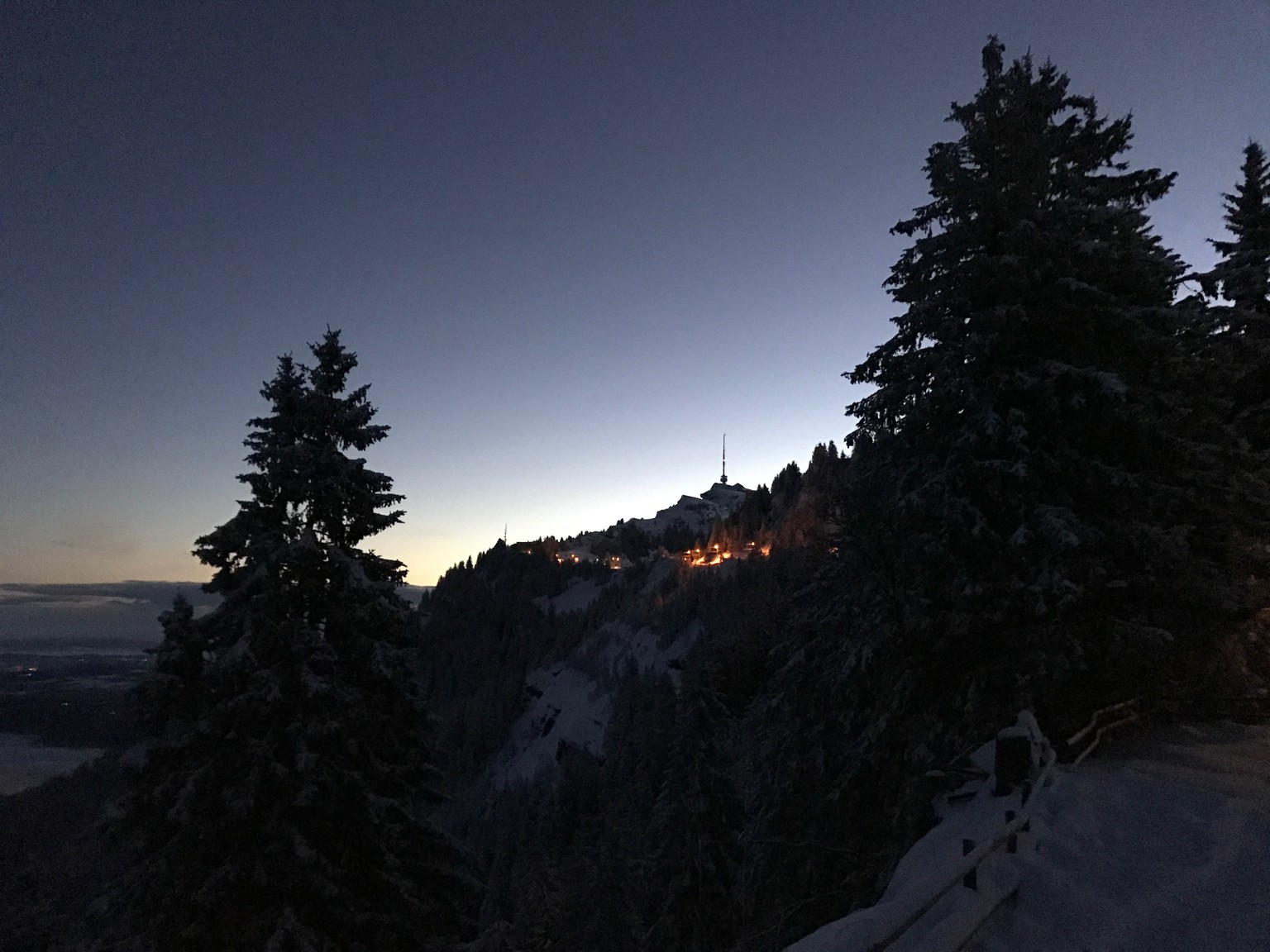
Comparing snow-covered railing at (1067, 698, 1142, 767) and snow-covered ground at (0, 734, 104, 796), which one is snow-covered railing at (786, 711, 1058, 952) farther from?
snow-covered ground at (0, 734, 104, 796)

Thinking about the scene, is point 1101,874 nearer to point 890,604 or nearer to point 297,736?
point 890,604

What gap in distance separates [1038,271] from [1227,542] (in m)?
7.45

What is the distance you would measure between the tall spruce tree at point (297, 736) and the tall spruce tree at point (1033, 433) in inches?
371

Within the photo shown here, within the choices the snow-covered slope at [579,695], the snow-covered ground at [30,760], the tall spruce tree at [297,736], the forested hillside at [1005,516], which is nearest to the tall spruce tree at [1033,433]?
the forested hillside at [1005,516]

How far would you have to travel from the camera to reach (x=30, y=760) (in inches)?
4943

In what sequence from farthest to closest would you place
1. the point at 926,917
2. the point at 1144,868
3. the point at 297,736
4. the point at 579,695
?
1. the point at 579,695
2. the point at 297,736
3. the point at 1144,868
4. the point at 926,917

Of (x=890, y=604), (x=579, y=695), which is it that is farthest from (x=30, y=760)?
(x=890, y=604)

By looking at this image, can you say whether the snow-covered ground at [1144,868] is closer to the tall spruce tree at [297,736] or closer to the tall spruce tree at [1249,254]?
the tall spruce tree at [297,736]

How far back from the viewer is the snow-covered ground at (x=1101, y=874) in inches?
175

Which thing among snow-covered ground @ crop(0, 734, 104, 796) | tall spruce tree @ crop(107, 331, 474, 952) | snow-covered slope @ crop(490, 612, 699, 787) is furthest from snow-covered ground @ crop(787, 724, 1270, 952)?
snow-covered ground @ crop(0, 734, 104, 796)

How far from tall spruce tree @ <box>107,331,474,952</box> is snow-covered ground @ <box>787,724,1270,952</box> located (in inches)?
355

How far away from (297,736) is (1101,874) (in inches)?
432

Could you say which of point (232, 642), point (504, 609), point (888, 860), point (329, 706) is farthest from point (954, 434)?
point (504, 609)

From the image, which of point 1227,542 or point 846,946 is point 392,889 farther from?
point 1227,542
